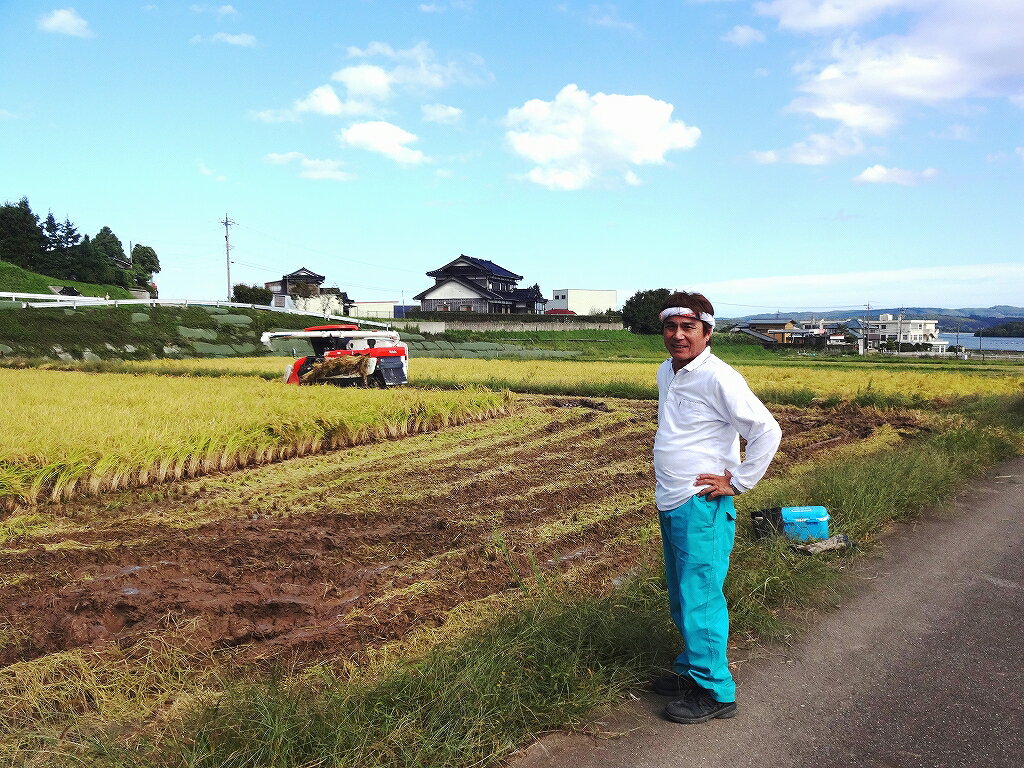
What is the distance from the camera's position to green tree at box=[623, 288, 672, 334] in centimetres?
5585

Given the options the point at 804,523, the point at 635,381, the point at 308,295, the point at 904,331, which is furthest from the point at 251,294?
the point at 904,331

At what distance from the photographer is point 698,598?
10.3 ft

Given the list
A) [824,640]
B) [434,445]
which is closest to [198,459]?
[434,445]

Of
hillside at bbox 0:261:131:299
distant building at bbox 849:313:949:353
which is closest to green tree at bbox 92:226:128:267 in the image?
hillside at bbox 0:261:131:299

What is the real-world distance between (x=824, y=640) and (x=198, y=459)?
7210mm

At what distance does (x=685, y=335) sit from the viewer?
3193mm

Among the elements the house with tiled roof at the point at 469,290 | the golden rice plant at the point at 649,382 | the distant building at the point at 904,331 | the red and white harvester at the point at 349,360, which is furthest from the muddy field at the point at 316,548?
the distant building at the point at 904,331

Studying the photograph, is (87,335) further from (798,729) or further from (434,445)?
(798,729)

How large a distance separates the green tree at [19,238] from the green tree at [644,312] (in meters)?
48.1

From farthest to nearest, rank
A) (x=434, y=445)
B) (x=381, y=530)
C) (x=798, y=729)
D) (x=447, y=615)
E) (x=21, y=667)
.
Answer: (x=434, y=445), (x=381, y=530), (x=447, y=615), (x=21, y=667), (x=798, y=729)

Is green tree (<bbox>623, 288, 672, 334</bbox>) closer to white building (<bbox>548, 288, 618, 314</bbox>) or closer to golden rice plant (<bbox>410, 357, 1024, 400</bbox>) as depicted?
white building (<bbox>548, 288, 618, 314</bbox>)

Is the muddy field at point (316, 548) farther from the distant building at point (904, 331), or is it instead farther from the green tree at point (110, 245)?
the distant building at point (904, 331)

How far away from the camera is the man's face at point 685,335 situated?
3.19 metres

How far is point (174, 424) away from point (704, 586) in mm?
8075
